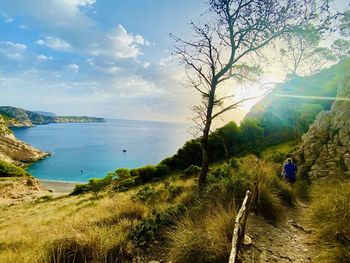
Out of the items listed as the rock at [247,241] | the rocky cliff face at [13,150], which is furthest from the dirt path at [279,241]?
the rocky cliff face at [13,150]

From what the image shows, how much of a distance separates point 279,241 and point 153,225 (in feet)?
8.93

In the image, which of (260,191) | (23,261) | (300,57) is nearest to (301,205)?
(260,191)

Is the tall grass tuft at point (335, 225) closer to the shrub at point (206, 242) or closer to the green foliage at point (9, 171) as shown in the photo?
the shrub at point (206, 242)

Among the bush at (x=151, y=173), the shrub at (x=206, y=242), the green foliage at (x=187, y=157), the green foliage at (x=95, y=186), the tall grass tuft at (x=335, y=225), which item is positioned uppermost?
the tall grass tuft at (x=335, y=225)

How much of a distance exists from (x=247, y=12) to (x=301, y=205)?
310 inches

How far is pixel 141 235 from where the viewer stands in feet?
17.6

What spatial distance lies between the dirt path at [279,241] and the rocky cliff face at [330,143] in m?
5.41

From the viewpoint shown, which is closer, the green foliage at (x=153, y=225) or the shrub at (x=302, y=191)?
the green foliage at (x=153, y=225)

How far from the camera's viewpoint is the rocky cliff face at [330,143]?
1134 centimetres

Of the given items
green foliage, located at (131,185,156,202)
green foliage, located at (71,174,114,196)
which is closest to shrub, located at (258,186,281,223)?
green foliage, located at (131,185,156,202)

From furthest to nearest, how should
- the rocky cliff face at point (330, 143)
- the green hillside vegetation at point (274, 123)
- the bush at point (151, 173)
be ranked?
the bush at point (151, 173), the green hillside vegetation at point (274, 123), the rocky cliff face at point (330, 143)

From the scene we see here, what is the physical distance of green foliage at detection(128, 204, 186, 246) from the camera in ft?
17.3

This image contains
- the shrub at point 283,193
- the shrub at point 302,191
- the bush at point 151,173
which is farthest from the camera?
the bush at point 151,173

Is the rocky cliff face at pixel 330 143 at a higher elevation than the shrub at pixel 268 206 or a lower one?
higher
